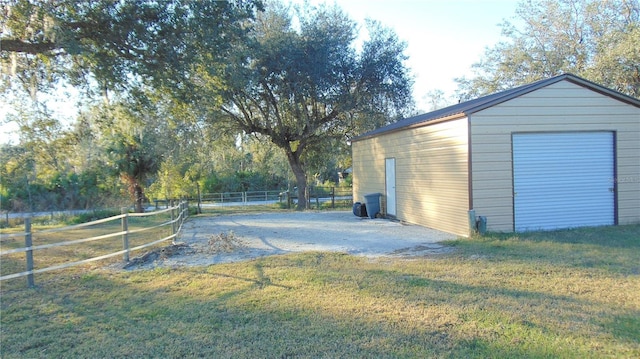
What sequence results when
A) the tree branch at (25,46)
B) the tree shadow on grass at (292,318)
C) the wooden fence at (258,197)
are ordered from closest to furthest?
the tree shadow on grass at (292,318) → the tree branch at (25,46) → the wooden fence at (258,197)

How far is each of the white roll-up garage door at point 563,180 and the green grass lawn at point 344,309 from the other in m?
2.44

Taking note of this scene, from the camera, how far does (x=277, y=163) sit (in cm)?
3153

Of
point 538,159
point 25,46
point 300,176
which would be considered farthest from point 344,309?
point 300,176

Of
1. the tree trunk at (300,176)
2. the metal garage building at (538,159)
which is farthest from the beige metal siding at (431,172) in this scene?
the tree trunk at (300,176)

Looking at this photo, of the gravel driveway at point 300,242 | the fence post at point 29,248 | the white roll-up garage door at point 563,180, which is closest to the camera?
the fence post at point 29,248

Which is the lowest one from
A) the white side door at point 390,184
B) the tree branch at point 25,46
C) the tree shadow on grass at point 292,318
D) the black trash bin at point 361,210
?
the tree shadow on grass at point 292,318

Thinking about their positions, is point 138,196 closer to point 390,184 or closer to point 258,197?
point 258,197

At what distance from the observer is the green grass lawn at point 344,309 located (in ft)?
11.5

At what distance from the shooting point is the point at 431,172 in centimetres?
1048

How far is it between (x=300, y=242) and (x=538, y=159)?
578 cm

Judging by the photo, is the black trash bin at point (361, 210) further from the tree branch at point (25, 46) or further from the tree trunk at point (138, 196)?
the tree trunk at point (138, 196)

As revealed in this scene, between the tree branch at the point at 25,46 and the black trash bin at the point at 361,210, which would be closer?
the tree branch at the point at 25,46

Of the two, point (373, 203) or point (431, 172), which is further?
point (373, 203)

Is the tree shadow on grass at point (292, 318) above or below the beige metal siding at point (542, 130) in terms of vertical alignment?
below
